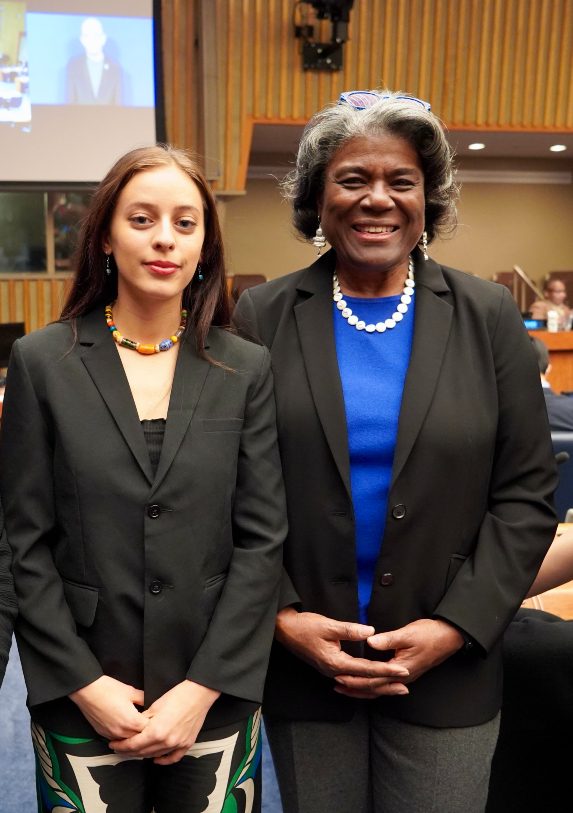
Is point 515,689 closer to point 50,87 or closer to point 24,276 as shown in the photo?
point 50,87

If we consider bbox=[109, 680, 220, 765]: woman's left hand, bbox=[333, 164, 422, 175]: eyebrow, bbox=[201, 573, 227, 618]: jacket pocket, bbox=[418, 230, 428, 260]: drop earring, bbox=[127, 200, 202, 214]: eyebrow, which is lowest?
bbox=[109, 680, 220, 765]: woman's left hand

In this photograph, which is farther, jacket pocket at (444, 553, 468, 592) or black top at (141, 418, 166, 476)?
jacket pocket at (444, 553, 468, 592)

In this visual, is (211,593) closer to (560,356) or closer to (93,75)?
(93,75)

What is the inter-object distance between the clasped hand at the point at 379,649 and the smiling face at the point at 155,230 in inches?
24.8

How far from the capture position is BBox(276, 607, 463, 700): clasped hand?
1.46 meters

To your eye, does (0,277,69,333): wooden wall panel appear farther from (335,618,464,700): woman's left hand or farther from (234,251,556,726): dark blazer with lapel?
(335,618,464,700): woman's left hand

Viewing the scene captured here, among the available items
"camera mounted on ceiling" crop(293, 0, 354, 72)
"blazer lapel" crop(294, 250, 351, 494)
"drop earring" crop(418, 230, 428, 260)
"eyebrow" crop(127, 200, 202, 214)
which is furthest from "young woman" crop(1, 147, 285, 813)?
"camera mounted on ceiling" crop(293, 0, 354, 72)

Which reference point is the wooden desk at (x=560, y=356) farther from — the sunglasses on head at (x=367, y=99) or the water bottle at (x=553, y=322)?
the sunglasses on head at (x=367, y=99)

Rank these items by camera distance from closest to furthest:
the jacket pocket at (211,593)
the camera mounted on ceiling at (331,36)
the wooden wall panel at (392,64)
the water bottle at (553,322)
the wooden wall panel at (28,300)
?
1. the jacket pocket at (211,593)
2. the camera mounted on ceiling at (331,36)
3. the water bottle at (553,322)
4. the wooden wall panel at (392,64)
5. the wooden wall panel at (28,300)

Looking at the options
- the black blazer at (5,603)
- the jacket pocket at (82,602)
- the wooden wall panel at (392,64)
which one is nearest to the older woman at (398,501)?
the jacket pocket at (82,602)

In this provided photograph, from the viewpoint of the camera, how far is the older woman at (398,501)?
58.1 inches

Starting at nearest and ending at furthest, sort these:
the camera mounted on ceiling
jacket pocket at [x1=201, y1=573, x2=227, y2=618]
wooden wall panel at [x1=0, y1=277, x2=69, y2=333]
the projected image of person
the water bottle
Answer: jacket pocket at [x1=201, y1=573, x2=227, y2=618] → the projected image of person → the camera mounted on ceiling → the water bottle → wooden wall panel at [x1=0, y1=277, x2=69, y2=333]

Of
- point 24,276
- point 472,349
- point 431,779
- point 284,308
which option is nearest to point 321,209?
point 284,308

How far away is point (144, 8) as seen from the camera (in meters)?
7.88
